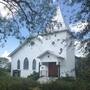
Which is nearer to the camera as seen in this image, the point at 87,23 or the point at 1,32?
the point at 87,23

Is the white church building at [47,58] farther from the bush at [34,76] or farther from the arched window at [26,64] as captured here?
the bush at [34,76]

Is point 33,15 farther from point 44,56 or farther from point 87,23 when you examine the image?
point 44,56

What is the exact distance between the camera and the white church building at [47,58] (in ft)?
130

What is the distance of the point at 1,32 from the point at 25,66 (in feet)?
81.7

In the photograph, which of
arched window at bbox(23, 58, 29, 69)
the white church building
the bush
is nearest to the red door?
the white church building

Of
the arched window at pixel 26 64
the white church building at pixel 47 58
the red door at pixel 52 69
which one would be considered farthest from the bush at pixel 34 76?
the arched window at pixel 26 64

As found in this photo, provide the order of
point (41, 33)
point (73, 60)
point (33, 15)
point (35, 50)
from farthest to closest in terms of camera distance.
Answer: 1. point (35, 50)
2. point (73, 60)
3. point (41, 33)
4. point (33, 15)

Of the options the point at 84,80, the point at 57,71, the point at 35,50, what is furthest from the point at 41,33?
the point at 35,50

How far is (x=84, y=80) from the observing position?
50.5 feet

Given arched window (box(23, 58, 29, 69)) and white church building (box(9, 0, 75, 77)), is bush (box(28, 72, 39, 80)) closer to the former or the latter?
white church building (box(9, 0, 75, 77))

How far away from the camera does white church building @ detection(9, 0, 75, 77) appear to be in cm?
3959

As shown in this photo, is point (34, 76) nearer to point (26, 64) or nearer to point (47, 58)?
point (47, 58)

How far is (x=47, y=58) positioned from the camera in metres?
41.4

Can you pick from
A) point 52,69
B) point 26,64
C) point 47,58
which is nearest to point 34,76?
point 52,69
